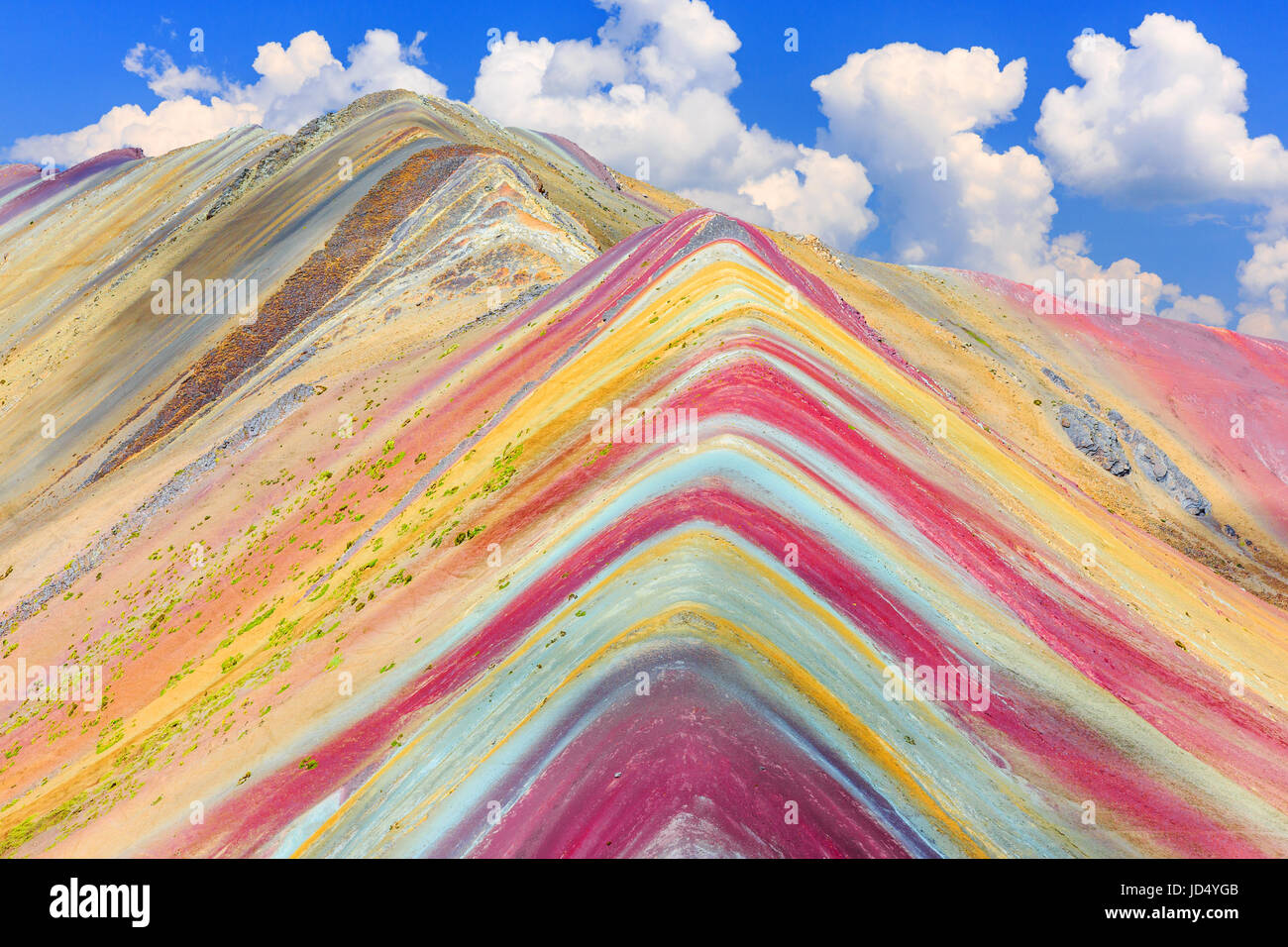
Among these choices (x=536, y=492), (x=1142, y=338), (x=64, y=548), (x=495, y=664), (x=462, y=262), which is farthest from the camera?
(x=1142, y=338)

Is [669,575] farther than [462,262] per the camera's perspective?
No

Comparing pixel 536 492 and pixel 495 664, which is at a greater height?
pixel 536 492

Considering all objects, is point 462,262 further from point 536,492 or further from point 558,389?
point 536,492

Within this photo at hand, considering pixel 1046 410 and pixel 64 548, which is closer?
pixel 64 548

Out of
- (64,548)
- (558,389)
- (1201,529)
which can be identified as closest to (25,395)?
(64,548)
